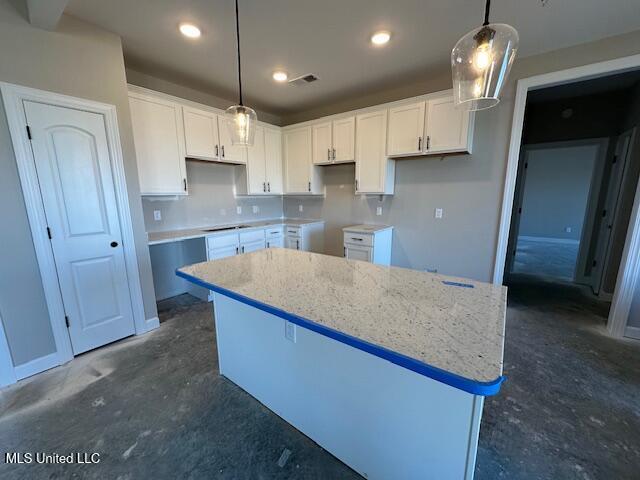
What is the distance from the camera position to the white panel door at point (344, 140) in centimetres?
350

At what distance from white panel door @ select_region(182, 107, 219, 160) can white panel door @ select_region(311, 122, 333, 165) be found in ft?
4.48

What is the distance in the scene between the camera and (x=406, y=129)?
121 inches

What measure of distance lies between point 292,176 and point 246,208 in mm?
906

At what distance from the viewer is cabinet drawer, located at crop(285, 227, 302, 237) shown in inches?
157

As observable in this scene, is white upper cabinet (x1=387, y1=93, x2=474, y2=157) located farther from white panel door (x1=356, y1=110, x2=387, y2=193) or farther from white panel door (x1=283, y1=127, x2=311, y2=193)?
white panel door (x1=283, y1=127, x2=311, y2=193)

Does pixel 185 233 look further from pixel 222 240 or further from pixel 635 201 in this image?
pixel 635 201

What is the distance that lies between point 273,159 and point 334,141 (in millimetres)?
1035

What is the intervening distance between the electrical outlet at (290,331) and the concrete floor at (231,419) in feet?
1.94

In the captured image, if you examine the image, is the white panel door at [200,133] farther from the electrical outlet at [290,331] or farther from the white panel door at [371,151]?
the electrical outlet at [290,331]

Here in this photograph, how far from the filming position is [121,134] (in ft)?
7.49

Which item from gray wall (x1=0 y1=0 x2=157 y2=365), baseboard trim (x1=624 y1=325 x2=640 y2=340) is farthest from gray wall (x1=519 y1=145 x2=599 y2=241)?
gray wall (x1=0 y1=0 x2=157 y2=365)

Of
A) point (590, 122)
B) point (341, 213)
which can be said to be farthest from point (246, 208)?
point (590, 122)

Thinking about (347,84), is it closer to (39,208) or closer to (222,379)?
(39,208)

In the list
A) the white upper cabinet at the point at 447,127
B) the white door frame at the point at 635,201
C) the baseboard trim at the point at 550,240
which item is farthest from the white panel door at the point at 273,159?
the baseboard trim at the point at 550,240
